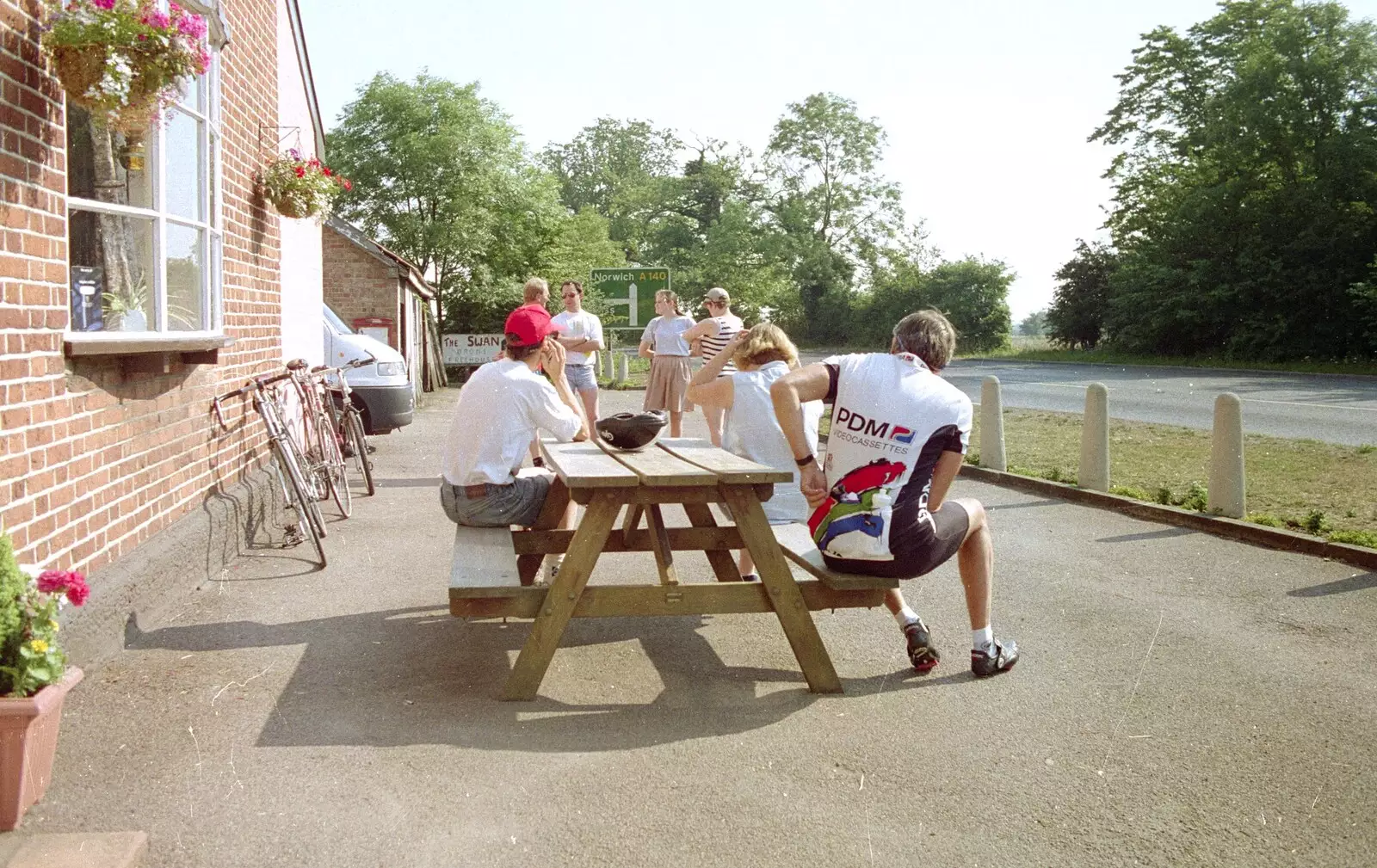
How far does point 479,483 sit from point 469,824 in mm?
2528

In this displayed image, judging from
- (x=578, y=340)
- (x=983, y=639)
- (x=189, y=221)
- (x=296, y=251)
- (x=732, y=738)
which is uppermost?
(x=296, y=251)

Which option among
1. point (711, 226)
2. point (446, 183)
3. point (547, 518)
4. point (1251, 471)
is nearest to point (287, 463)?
point (547, 518)

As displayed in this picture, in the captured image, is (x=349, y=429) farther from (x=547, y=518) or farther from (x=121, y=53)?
(x=121, y=53)

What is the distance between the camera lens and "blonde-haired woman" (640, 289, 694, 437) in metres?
14.0

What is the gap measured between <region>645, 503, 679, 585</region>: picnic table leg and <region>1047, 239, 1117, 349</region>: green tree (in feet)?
141

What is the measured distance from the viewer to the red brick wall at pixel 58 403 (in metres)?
4.67

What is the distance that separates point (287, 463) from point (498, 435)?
2.85 meters

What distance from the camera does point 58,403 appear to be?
5.09 metres

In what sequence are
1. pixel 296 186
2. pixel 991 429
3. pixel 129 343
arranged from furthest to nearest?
1. pixel 991 429
2. pixel 296 186
3. pixel 129 343

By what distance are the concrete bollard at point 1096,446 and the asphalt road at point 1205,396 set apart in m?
4.99

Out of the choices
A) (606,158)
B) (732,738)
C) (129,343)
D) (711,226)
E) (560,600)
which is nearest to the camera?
(732,738)

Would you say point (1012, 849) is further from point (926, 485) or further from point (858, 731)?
point (926, 485)

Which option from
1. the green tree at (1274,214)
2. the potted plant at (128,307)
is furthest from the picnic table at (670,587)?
the green tree at (1274,214)

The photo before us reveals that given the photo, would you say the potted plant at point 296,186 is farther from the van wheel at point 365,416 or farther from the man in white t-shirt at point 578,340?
the van wheel at point 365,416
